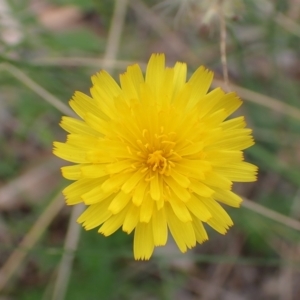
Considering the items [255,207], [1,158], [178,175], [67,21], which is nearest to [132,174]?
[178,175]

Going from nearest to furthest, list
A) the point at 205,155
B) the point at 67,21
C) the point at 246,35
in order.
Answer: the point at 205,155 < the point at 246,35 < the point at 67,21

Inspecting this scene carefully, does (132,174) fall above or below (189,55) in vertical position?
below

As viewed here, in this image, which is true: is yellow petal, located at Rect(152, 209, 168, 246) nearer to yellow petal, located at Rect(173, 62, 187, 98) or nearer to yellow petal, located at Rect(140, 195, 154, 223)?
yellow petal, located at Rect(140, 195, 154, 223)

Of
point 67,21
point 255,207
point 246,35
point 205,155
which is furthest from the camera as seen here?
point 67,21

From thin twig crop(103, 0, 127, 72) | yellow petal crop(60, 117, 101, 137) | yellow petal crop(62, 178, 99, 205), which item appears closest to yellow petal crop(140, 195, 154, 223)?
yellow petal crop(62, 178, 99, 205)

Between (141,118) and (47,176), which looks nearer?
(141,118)

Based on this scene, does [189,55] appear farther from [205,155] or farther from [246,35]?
[205,155]
